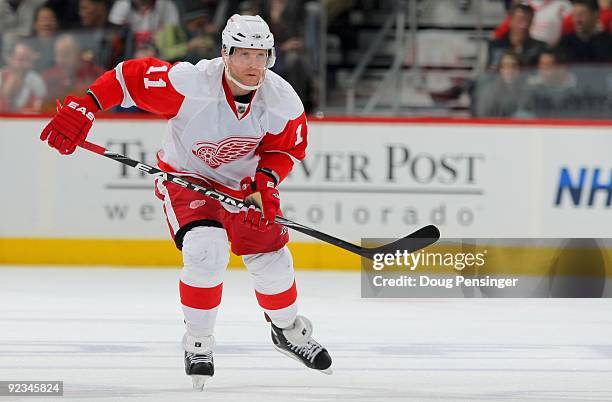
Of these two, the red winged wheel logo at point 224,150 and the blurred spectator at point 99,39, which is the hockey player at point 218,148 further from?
the blurred spectator at point 99,39

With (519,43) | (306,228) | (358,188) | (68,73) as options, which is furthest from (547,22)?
(306,228)

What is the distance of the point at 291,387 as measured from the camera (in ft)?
11.2

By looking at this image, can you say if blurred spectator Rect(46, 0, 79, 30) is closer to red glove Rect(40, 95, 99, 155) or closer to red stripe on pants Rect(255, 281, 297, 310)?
red glove Rect(40, 95, 99, 155)

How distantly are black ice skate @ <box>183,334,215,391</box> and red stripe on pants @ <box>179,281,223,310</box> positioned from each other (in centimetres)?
10

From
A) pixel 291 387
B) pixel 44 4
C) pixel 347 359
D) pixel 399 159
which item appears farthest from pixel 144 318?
pixel 44 4

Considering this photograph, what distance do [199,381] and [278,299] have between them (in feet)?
1.23

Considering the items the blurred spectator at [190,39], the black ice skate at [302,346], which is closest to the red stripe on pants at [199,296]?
the black ice skate at [302,346]

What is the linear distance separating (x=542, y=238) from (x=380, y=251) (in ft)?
7.59

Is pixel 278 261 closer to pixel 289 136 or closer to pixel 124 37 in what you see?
pixel 289 136

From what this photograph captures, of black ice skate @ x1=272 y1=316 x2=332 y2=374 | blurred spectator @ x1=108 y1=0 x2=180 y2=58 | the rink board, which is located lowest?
the rink board

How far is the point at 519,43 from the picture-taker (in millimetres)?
6180

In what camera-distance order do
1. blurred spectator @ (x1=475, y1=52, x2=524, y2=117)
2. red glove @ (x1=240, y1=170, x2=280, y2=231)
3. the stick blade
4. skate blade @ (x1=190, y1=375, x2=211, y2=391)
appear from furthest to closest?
1. blurred spectator @ (x1=475, y1=52, x2=524, y2=117)
2. the stick blade
3. red glove @ (x1=240, y1=170, x2=280, y2=231)
4. skate blade @ (x1=190, y1=375, x2=211, y2=391)

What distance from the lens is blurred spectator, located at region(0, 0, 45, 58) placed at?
6.30 meters

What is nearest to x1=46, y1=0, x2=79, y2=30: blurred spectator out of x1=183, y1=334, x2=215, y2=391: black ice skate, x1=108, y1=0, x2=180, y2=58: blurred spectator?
x1=108, y1=0, x2=180, y2=58: blurred spectator
